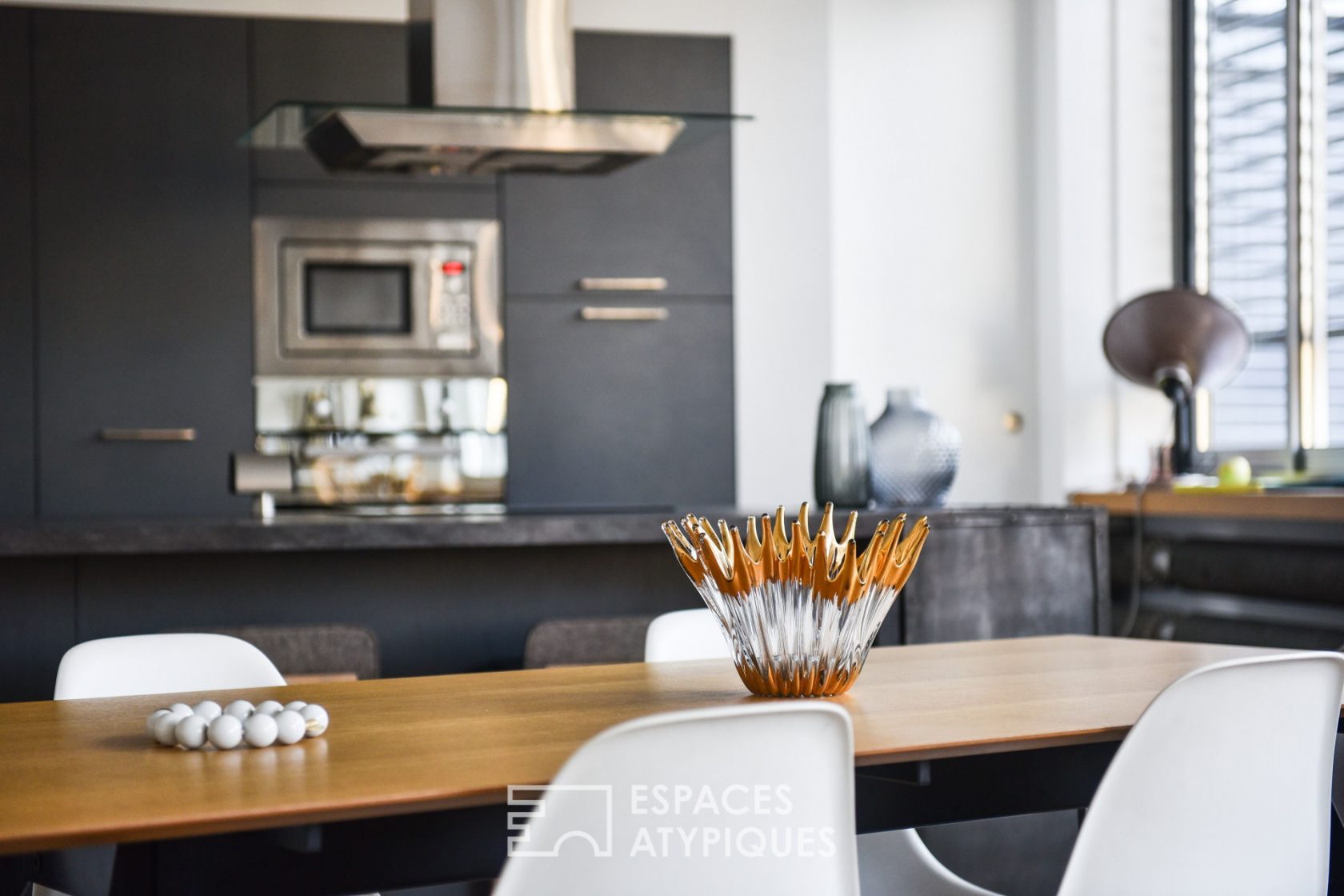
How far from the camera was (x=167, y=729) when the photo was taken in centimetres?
137

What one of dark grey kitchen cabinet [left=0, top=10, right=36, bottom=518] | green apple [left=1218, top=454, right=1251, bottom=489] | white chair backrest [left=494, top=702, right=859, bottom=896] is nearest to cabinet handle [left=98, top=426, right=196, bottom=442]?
dark grey kitchen cabinet [left=0, top=10, right=36, bottom=518]

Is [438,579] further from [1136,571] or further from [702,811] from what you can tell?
[1136,571]

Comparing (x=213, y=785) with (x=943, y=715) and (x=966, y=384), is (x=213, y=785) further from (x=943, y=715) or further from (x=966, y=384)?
(x=966, y=384)

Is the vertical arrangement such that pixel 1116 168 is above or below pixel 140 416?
above

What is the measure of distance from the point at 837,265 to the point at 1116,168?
95cm

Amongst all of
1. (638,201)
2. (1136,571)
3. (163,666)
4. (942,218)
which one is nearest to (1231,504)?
(1136,571)

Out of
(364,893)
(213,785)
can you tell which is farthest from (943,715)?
(213,785)

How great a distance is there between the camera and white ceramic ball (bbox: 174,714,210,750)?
1349 mm

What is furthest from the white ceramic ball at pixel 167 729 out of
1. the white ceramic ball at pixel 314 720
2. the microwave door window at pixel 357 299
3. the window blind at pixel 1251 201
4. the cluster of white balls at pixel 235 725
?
the window blind at pixel 1251 201

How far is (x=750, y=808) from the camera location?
116 cm

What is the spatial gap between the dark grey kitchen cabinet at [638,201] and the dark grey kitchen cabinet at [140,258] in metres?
0.86

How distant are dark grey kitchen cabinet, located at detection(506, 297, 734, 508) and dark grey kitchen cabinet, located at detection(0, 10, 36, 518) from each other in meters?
1.38

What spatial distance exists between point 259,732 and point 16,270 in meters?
3.30

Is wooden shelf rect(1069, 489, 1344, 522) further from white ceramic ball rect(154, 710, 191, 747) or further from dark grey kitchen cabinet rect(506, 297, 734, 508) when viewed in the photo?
white ceramic ball rect(154, 710, 191, 747)
